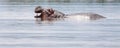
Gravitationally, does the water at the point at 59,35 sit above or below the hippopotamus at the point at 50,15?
above

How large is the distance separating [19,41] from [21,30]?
98.5 inches

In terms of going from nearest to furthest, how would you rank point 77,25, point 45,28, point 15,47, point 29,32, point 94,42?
point 15,47
point 94,42
point 29,32
point 45,28
point 77,25

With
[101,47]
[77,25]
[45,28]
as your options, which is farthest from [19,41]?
[77,25]

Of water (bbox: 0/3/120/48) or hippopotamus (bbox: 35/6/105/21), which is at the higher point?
water (bbox: 0/3/120/48)

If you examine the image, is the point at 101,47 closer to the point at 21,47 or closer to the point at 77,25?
the point at 21,47

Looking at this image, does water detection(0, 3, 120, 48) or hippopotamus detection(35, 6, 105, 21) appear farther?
hippopotamus detection(35, 6, 105, 21)

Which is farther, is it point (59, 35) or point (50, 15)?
point (50, 15)

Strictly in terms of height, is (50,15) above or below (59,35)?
below

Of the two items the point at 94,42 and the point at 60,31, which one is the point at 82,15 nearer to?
the point at 60,31

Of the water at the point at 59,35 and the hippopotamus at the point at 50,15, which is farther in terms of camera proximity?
the hippopotamus at the point at 50,15

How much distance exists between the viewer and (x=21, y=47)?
11.1 m

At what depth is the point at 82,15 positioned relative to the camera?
19328 millimetres

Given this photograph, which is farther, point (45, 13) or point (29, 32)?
point (45, 13)

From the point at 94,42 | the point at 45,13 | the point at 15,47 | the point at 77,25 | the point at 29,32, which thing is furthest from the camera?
the point at 45,13
